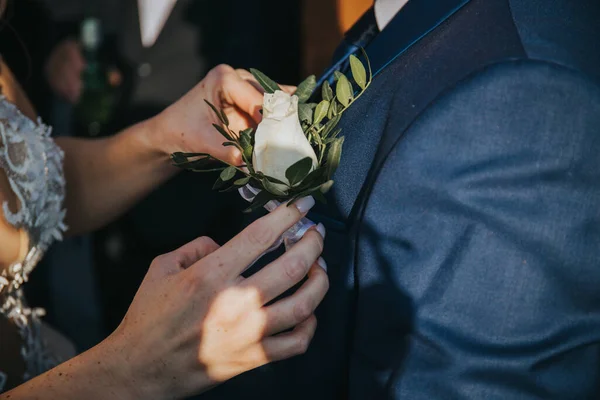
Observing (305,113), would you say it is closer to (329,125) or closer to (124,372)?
(329,125)

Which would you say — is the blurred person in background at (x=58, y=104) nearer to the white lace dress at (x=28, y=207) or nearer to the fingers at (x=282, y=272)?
the white lace dress at (x=28, y=207)

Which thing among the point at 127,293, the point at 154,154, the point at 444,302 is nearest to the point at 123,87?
the point at 127,293

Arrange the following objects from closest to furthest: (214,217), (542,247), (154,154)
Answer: (542,247), (154,154), (214,217)

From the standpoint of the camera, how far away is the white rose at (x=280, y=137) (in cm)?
73

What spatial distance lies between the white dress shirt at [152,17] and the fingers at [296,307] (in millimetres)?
1862

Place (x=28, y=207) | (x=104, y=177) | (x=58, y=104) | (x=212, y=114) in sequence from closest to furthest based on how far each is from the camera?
1. (x=212, y=114)
2. (x=28, y=207)
3. (x=104, y=177)
4. (x=58, y=104)

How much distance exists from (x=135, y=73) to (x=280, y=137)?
1.89 m

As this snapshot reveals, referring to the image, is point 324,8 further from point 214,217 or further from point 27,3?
point 27,3

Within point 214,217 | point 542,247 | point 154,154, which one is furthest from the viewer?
point 214,217

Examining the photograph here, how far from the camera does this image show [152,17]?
8.52 ft

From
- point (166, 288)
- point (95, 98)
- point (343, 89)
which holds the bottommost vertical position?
point (95, 98)

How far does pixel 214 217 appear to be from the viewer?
253 cm

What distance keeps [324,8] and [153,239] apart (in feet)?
3.92

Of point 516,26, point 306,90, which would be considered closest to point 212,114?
point 306,90
